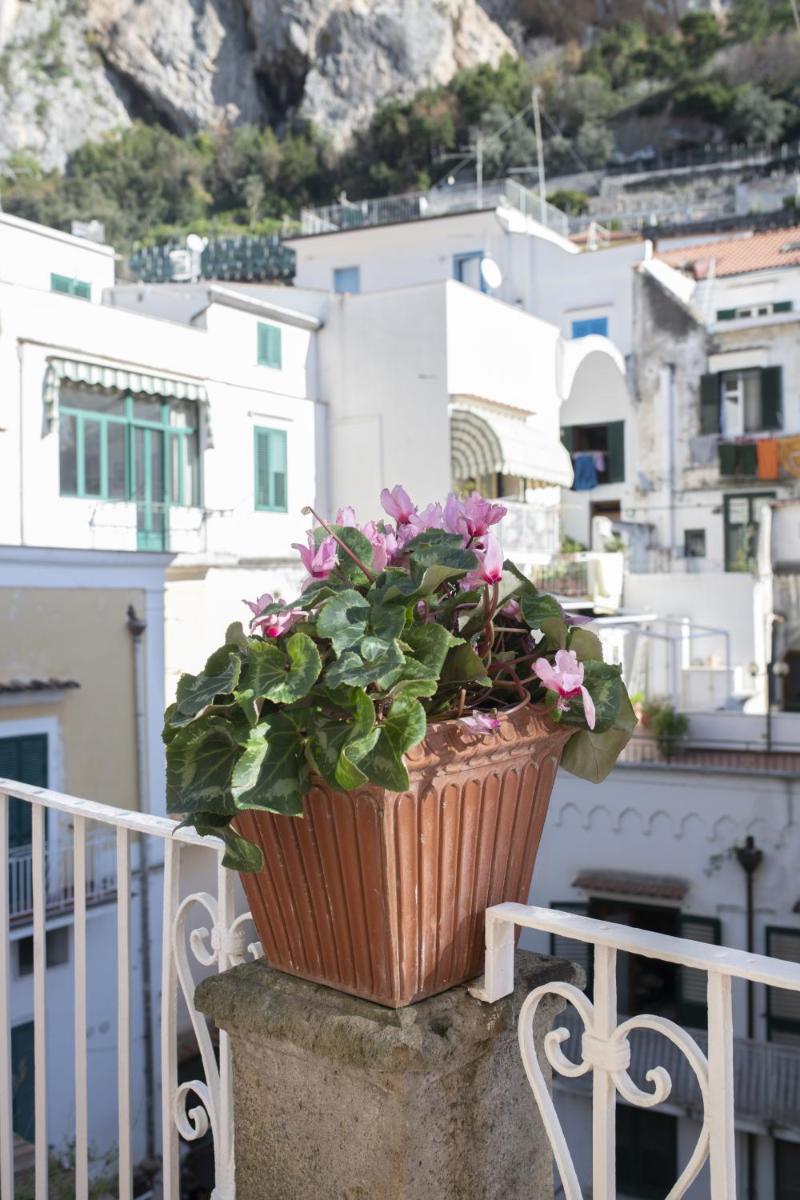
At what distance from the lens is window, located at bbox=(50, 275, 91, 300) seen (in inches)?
805

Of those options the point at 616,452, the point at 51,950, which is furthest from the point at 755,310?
the point at 51,950

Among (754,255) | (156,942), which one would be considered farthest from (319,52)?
(156,942)

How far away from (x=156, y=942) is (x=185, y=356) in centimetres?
887

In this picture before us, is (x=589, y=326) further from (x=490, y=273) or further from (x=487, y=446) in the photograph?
(x=487, y=446)

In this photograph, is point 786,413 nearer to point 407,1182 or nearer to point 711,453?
point 711,453

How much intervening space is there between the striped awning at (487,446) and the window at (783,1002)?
31.2ft

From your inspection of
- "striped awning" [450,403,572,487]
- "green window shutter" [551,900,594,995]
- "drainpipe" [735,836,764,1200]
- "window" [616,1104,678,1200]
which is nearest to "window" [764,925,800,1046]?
"drainpipe" [735,836,764,1200]

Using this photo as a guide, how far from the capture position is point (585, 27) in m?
59.9

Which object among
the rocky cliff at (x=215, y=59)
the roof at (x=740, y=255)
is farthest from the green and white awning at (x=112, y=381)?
the rocky cliff at (x=215, y=59)

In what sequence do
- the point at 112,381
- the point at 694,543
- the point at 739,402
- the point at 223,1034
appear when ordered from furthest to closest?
1. the point at 694,543
2. the point at 739,402
3. the point at 112,381
4. the point at 223,1034

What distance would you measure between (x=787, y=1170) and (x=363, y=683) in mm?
12937

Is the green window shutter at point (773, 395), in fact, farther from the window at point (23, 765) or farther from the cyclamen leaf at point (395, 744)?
the cyclamen leaf at point (395, 744)

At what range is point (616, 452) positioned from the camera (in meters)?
24.6

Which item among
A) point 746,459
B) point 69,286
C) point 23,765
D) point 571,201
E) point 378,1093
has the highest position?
point 571,201
